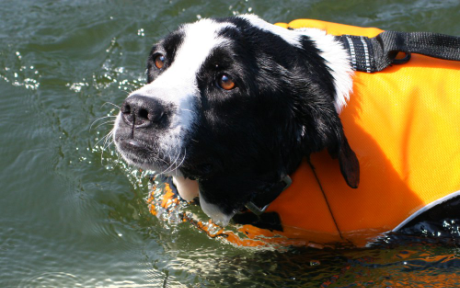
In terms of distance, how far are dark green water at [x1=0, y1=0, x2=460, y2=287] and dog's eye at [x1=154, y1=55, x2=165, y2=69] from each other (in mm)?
670

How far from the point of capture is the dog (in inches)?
107

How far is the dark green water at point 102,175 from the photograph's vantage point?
3342 mm

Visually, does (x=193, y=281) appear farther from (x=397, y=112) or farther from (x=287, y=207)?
(x=397, y=112)

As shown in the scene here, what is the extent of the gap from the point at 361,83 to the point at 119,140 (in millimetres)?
1457

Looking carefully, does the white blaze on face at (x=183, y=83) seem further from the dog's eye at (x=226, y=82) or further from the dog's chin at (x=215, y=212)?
the dog's chin at (x=215, y=212)

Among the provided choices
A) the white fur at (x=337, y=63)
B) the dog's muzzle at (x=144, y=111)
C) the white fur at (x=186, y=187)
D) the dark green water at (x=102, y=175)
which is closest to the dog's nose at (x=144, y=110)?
the dog's muzzle at (x=144, y=111)

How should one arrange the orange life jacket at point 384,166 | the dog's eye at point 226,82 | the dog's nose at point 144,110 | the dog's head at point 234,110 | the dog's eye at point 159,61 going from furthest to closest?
the orange life jacket at point 384,166 < the dog's eye at point 159,61 < the dog's eye at point 226,82 < the dog's head at point 234,110 < the dog's nose at point 144,110

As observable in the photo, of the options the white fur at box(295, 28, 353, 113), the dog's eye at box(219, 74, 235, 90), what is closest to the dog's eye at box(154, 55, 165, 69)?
the dog's eye at box(219, 74, 235, 90)

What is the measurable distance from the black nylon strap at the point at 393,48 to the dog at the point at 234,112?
0.65 feet

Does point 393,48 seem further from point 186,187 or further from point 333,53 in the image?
point 186,187

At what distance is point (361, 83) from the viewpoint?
3.28 metres

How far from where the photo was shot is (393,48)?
333cm

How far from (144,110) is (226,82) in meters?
0.46

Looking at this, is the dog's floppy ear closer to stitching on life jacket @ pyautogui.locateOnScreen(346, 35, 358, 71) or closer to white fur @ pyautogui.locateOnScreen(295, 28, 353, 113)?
white fur @ pyautogui.locateOnScreen(295, 28, 353, 113)
